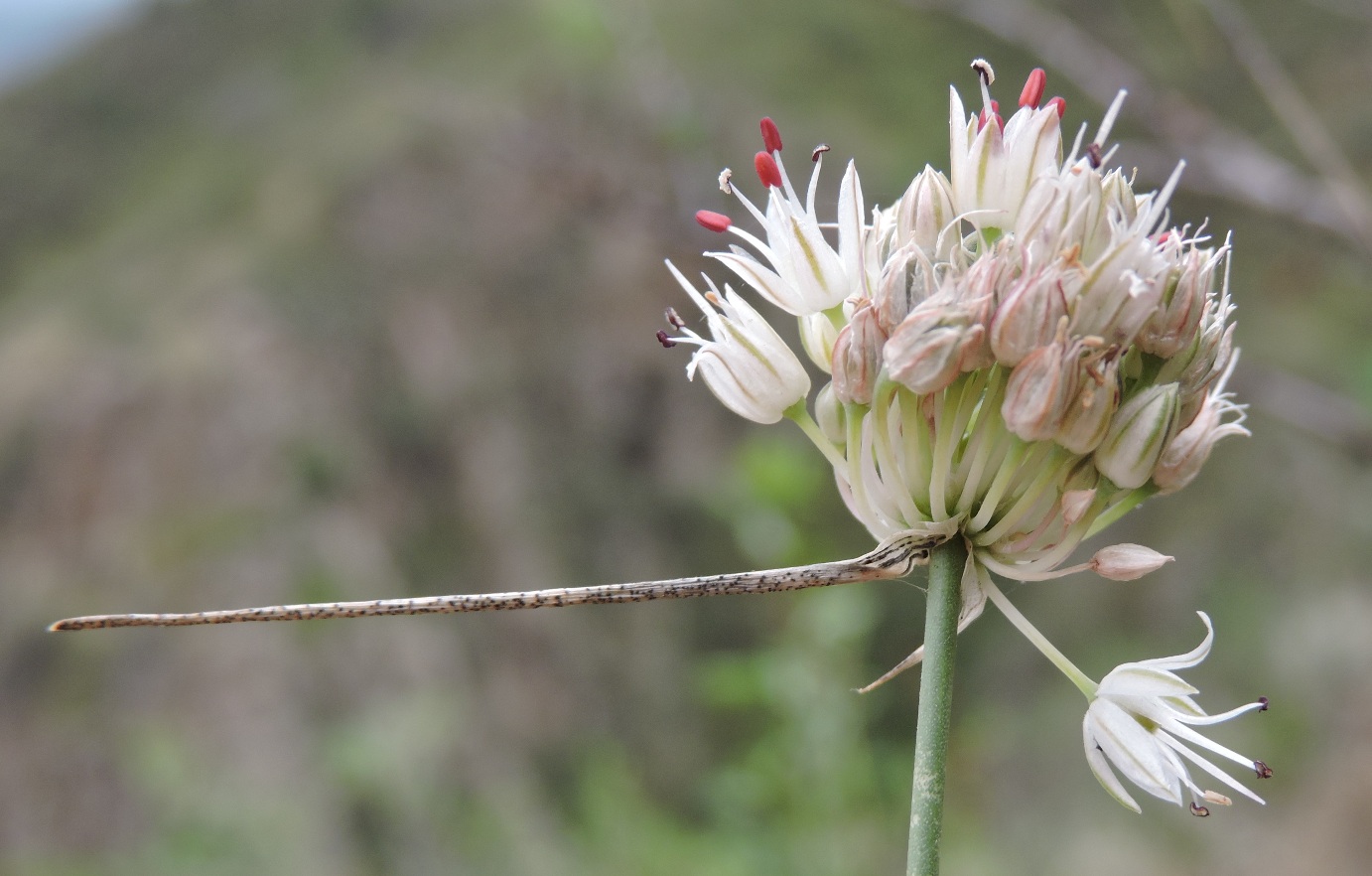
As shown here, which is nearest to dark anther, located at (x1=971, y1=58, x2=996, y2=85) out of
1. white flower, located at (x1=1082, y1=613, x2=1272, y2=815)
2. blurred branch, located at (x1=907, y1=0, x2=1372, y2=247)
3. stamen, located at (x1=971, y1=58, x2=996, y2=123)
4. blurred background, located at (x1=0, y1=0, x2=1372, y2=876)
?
stamen, located at (x1=971, y1=58, x2=996, y2=123)

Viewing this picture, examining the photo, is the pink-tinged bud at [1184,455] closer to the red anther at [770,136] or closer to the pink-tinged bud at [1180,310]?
the pink-tinged bud at [1180,310]

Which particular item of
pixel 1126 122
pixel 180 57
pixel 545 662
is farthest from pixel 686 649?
pixel 180 57

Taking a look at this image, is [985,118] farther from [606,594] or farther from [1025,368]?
[606,594]

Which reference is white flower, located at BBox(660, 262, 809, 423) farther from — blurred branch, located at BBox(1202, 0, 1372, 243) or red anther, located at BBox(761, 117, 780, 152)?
blurred branch, located at BBox(1202, 0, 1372, 243)

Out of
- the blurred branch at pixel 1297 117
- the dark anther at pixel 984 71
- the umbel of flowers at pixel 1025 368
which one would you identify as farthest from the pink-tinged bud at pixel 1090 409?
the blurred branch at pixel 1297 117

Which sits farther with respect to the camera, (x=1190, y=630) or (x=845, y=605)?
(x=1190, y=630)

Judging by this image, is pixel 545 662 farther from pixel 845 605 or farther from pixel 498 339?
pixel 845 605
